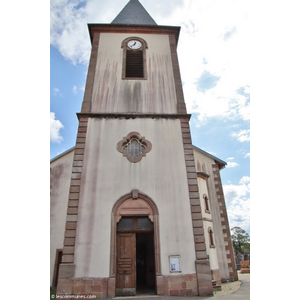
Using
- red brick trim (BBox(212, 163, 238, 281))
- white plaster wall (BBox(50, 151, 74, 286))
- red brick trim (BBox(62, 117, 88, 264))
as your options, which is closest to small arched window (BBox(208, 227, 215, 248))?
red brick trim (BBox(212, 163, 238, 281))

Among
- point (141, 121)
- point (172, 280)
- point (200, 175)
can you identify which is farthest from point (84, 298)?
point (200, 175)

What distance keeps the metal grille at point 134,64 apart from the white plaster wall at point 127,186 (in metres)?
3.72

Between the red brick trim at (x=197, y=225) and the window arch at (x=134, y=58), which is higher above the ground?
the window arch at (x=134, y=58)

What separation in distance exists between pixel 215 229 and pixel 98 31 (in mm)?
14566

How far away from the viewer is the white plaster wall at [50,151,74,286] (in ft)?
40.7

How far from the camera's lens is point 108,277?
8.02 metres

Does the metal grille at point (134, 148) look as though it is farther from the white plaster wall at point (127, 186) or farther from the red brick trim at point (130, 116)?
the red brick trim at point (130, 116)

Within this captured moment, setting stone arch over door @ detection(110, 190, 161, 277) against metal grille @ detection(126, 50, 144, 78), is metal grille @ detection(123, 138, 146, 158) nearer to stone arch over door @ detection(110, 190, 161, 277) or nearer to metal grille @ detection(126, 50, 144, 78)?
stone arch over door @ detection(110, 190, 161, 277)

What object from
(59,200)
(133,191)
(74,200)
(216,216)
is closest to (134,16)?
(59,200)

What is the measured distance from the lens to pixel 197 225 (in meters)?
8.98

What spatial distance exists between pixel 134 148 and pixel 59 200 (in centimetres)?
605

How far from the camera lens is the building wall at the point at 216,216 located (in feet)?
45.2

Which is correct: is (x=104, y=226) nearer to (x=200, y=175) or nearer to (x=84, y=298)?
(x=84, y=298)

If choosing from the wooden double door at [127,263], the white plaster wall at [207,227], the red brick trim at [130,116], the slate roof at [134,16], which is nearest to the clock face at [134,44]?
the slate roof at [134,16]
